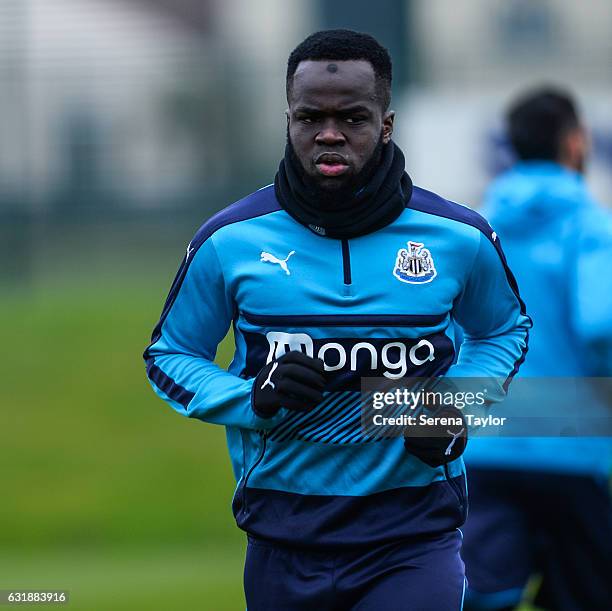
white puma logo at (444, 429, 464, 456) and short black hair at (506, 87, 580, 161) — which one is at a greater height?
short black hair at (506, 87, 580, 161)

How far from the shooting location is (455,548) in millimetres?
3627

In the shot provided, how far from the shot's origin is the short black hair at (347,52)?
3.48m

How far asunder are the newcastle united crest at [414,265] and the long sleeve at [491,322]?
0.14 meters

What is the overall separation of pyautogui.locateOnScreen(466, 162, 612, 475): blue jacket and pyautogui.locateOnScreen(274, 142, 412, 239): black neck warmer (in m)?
1.54

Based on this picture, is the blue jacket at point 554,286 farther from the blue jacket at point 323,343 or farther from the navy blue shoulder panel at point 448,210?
the blue jacket at point 323,343

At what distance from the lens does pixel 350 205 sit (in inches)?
138

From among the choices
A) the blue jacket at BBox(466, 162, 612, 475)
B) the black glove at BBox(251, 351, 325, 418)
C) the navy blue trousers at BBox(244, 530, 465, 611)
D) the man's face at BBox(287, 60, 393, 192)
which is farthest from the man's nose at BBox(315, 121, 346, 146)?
the blue jacket at BBox(466, 162, 612, 475)

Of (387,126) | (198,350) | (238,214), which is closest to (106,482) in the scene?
(198,350)

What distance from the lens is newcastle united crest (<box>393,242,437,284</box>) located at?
351 centimetres

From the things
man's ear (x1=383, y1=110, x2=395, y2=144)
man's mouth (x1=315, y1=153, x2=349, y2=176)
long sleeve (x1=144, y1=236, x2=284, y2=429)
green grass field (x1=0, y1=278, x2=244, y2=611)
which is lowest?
green grass field (x1=0, y1=278, x2=244, y2=611)

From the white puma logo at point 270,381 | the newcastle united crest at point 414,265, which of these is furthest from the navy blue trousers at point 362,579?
the newcastle united crest at point 414,265

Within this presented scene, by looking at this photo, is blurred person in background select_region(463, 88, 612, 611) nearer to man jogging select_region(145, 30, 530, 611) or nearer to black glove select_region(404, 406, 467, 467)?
man jogging select_region(145, 30, 530, 611)

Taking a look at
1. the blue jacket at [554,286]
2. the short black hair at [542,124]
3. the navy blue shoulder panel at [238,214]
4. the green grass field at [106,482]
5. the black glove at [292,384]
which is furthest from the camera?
the green grass field at [106,482]

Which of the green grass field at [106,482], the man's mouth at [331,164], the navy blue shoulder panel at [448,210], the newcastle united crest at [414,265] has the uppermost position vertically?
the man's mouth at [331,164]
